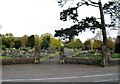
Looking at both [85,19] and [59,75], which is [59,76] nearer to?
[59,75]

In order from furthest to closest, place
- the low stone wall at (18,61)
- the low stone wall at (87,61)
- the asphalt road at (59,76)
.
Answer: the low stone wall at (18,61), the low stone wall at (87,61), the asphalt road at (59,76)

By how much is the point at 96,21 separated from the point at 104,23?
3.11ft

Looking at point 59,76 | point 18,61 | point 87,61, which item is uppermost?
point 18,61

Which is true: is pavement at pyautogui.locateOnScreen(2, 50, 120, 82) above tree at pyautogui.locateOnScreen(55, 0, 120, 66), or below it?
below

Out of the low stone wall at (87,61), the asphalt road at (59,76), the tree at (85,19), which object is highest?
the tree at (85,19)

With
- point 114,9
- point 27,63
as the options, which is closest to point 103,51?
point 114,9

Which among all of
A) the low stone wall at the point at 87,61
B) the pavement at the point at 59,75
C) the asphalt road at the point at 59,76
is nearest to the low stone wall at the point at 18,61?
the low stone wall at the point at 87,61

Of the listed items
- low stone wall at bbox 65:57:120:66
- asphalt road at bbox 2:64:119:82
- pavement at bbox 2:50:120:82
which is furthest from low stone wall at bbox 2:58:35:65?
asphalt road at bbox 2:64:119:82

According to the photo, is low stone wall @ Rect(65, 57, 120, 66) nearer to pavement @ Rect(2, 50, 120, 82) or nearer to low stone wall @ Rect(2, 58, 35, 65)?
low stone wall @ Rect(2, 58, 35, 65)

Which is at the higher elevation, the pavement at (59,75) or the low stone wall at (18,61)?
the low stone wall at (18,61)

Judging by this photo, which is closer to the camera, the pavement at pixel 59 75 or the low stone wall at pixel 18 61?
the pavement at pixel 59 75

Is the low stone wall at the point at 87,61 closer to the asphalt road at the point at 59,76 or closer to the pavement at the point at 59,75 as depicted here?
the pavement at the point at 59,75

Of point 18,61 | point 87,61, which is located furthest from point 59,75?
point 18,61

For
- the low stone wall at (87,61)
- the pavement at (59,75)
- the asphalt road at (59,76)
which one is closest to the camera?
the asphalt road at (59,76)
